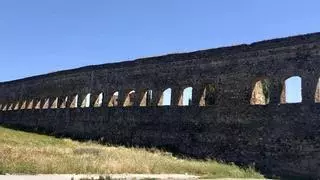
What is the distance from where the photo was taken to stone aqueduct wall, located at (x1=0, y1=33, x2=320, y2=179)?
2328cm

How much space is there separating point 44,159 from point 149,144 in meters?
12.3

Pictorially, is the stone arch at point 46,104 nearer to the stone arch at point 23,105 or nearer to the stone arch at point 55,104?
the stone arch at point 55,104

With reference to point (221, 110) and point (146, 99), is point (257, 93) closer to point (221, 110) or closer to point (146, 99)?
point (221, 110)

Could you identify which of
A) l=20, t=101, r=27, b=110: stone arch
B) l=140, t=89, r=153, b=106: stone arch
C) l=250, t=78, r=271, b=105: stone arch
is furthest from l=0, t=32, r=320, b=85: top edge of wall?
l=20, t=101, r=27, b=110: stone arch

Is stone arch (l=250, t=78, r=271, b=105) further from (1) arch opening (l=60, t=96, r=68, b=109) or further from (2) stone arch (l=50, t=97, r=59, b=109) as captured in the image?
(2) stone arch (l=50, t=97, r=59, b=109)

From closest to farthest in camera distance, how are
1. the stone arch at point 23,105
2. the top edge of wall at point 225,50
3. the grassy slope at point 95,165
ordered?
the grassy slope at point 95,165
the top edge of wall at point 225,50
the stone arch at point 23,105

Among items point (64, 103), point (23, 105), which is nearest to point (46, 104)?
point (64, 103)

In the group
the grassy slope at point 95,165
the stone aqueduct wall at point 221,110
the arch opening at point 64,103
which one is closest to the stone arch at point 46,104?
the arch opening at point 64,103

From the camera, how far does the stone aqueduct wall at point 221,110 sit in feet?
76.4

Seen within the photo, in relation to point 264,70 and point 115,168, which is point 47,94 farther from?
point 115,168

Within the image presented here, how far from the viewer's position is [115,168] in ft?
59.9

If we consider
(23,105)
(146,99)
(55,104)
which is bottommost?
(146,99)

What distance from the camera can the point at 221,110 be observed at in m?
26.3

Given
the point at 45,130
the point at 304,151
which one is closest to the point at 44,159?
the point at 304,151
